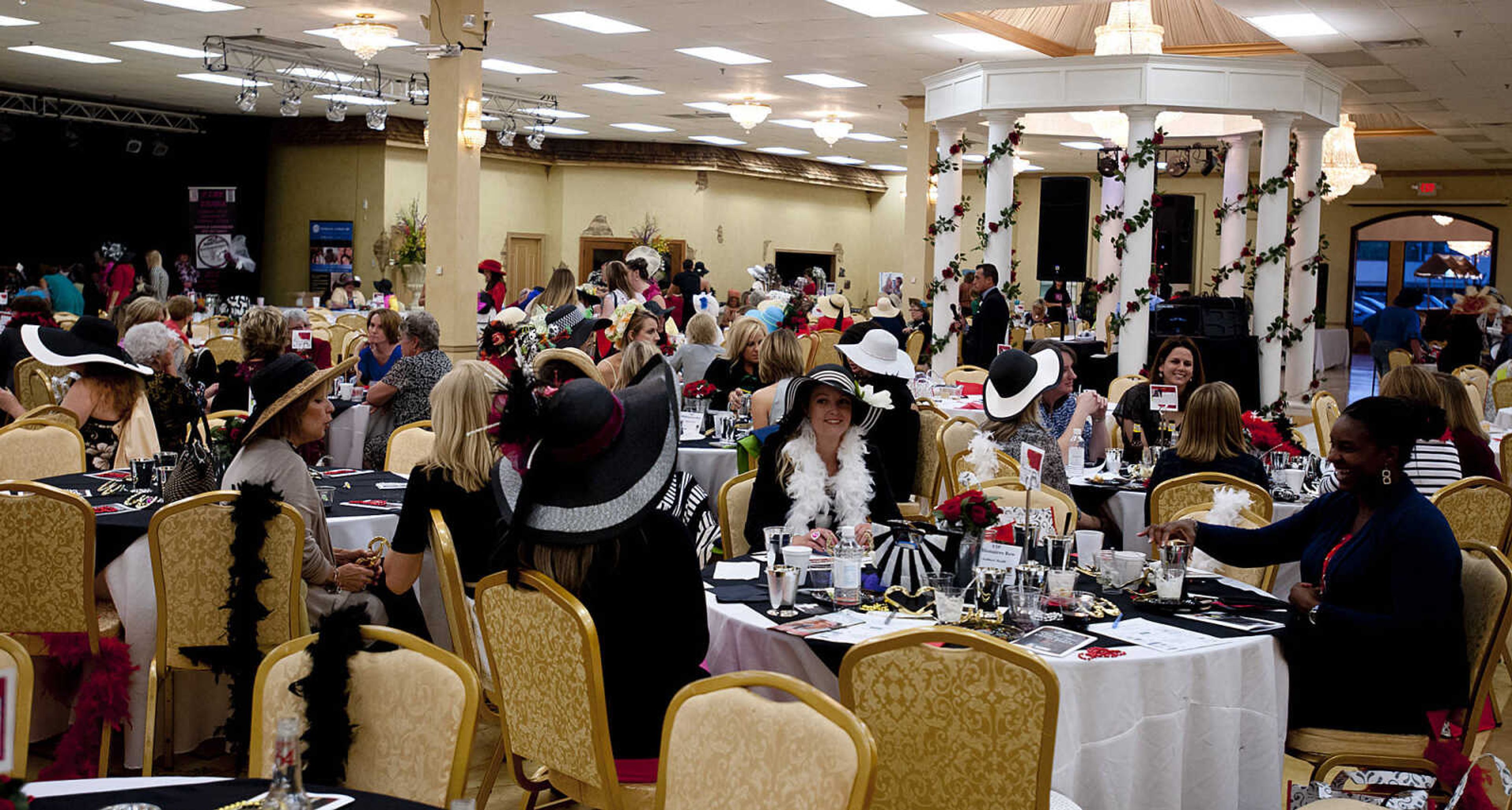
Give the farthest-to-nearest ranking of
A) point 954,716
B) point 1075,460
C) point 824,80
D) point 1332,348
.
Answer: point 1332,348, point 824,80, point 1075,460, point 954,716

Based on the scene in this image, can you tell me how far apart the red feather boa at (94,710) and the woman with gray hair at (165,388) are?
1516mm

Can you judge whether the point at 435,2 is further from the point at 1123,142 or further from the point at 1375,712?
the point at 1375,712

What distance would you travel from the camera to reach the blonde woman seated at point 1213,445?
5.32 meters

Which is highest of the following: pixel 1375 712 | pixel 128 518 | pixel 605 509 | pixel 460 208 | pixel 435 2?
pixel 435 2

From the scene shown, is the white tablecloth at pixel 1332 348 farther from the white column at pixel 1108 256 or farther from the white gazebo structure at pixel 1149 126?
the white gazebo structure at pixel 1149 126

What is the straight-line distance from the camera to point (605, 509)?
3051 millimetres

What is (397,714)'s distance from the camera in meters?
2.58

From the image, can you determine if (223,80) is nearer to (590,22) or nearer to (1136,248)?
(590,22)

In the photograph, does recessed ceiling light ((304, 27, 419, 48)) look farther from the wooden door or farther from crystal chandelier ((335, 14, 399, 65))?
the wooden door

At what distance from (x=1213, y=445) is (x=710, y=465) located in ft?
9.06

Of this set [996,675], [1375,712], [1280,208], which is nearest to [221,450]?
[996,675]

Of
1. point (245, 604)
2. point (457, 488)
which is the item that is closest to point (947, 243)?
point (457, 488)

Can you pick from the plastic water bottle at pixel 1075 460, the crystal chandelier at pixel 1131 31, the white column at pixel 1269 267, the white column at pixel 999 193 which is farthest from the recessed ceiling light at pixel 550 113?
the plastic water bottle at pixel 1075 460

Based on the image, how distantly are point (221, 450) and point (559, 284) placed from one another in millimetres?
5718
